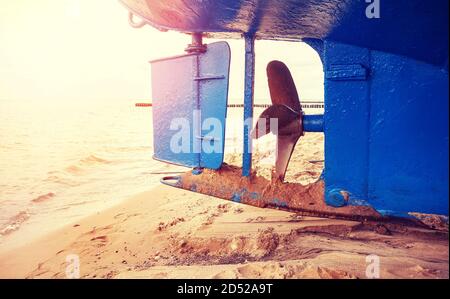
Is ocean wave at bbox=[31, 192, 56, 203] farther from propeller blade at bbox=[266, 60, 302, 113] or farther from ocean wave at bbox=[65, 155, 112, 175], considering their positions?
propeller blade at bbox=[266, 60, 302, 113]

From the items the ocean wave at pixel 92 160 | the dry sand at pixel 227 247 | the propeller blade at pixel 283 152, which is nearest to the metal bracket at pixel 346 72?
the propeller blade at pixel 283 152

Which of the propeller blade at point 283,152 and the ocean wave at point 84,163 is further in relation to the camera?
the ocean wave at point 84,163

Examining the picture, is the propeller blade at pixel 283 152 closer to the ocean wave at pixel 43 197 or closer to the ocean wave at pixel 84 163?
the ocean wave at pixel 43 197

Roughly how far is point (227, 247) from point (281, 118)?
1133 millimetres

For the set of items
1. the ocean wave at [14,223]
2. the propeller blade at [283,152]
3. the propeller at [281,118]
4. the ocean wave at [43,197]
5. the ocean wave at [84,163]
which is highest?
the propeller at [281,118]

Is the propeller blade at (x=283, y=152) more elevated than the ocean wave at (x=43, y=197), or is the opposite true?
the propeller blade at (x=283, y=152)

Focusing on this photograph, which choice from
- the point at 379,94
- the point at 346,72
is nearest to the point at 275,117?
the point at 346,72

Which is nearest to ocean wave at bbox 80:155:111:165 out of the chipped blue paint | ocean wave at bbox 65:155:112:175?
ocean wave at bbox 65:155:112:175

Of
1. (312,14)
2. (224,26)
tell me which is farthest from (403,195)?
(224,26)

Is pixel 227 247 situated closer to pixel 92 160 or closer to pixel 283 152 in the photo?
pixel 283 152

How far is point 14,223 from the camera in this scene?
147 inches

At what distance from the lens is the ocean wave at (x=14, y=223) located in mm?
3507

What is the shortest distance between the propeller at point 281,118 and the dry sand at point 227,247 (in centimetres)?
58
